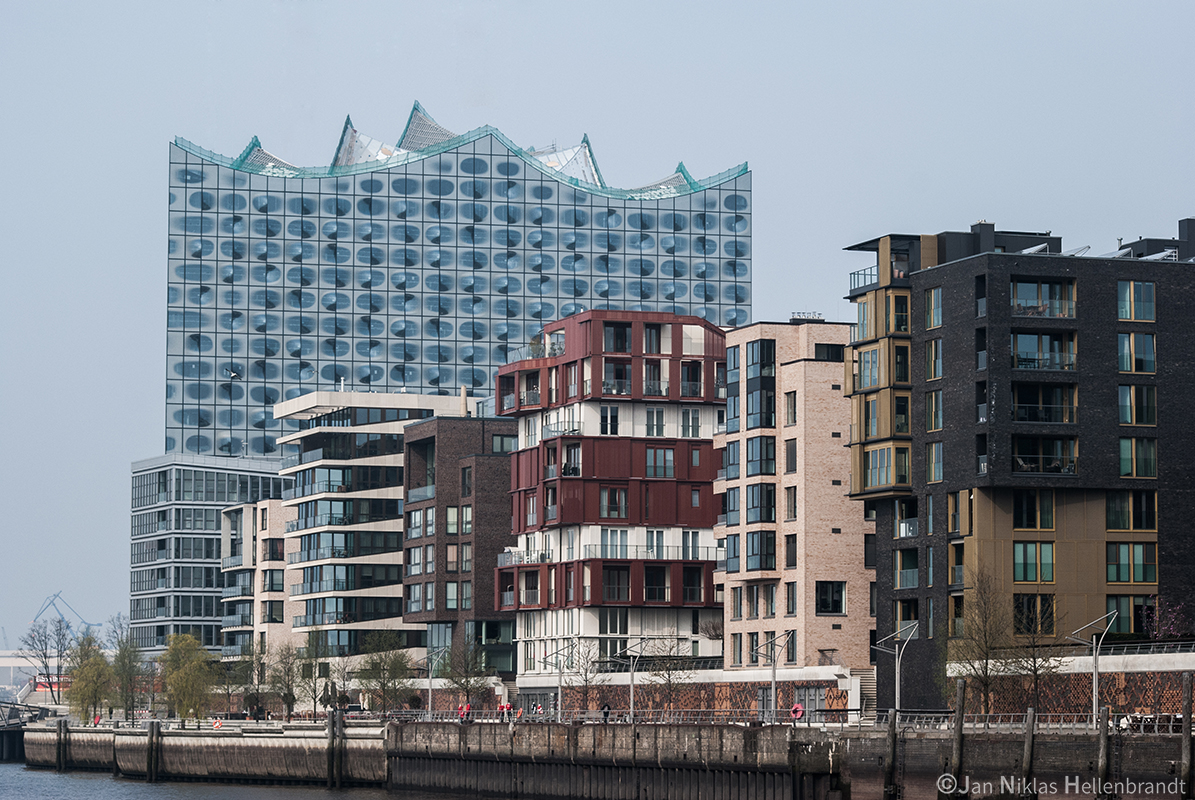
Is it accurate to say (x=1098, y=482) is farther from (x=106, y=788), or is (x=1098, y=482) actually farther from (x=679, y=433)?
(x=106, y=788)

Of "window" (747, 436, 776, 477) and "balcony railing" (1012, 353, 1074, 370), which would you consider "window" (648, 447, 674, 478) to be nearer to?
"window" (747, 436, 776, 477)

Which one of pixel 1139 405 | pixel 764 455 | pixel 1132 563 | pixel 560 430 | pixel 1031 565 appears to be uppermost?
pixel 560 430

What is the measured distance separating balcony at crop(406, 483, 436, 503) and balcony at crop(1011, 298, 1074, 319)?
62958 millimetres

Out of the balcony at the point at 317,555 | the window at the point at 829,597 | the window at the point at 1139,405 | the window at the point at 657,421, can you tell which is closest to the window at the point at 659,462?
the window at the point at 657,421

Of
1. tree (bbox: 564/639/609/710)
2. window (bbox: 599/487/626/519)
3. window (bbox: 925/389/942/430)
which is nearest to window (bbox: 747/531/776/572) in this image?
tree (bbox: 564/639/609/710)

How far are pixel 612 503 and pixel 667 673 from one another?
1677 centimetres

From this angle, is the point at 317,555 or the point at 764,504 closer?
the point at 764,504

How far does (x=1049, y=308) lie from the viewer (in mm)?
110938

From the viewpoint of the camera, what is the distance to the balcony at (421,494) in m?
162

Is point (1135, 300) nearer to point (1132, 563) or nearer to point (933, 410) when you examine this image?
point (933, 410)

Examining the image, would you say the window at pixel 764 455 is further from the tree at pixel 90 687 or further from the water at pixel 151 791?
the tree at pixel 90 687

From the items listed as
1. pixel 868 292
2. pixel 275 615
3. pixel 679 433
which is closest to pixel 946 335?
pixel 868 292

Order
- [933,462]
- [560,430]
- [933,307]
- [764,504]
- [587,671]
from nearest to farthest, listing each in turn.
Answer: [933,462]
[933,307]
[764,504]
[587,671]
[560,430]

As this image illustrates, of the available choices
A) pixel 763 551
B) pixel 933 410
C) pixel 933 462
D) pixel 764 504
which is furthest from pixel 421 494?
pixel 933 462
